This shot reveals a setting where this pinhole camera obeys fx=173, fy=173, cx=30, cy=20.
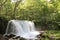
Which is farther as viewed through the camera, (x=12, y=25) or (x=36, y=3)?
(x=36, y=3)

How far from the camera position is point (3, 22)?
1489cm

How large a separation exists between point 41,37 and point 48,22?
421 centimetres

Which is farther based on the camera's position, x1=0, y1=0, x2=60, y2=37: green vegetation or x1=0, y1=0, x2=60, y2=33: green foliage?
x1=0, y1=0, x2=60, y2=33: green foliage

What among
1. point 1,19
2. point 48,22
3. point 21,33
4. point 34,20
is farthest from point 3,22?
point 48,22

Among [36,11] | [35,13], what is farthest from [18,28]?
[36,11]

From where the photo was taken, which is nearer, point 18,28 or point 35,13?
point 18,28

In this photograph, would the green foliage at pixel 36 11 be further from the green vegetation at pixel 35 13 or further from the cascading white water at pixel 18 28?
the cascading white water at pixel 18 28

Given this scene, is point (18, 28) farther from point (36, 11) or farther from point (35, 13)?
point (36, 11)

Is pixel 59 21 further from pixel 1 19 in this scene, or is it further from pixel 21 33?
pixel 1 19

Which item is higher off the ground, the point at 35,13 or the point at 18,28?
the point at 35,13

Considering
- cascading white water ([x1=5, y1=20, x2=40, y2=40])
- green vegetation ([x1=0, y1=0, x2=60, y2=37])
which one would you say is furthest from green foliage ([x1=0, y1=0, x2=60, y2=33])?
cascading white water ([x1=5, y1=20, x2=40, y2=40])

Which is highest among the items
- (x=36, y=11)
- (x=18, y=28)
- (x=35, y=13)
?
(x=36, y=11)

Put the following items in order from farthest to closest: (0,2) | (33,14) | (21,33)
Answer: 1. (33,14)
2. (0,2)
3. (21,33)

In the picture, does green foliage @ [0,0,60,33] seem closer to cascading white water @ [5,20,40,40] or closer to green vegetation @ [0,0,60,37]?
green vegetation @ [0,0,60,37]
